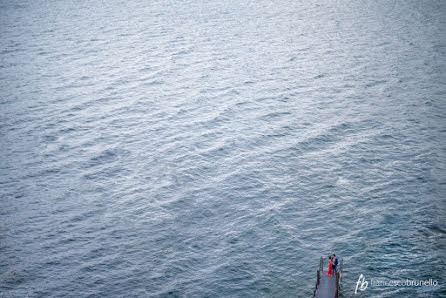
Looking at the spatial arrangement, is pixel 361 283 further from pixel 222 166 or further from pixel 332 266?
pixel 222 166

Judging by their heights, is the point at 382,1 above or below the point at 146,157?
above

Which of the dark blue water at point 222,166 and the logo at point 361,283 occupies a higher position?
the dark blue water at point 222,166

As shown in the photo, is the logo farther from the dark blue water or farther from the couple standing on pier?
the couple standing on pier

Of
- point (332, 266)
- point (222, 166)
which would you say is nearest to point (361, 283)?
point (332, 266)

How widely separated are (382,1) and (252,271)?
145564 millimetres

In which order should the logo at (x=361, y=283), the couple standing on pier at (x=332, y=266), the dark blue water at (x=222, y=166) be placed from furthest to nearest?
1. the dark blue water at (x=222, y=166)
2. the logo at (x=361, y=283)
3. the couple standing on pier at (x=332, y=266)

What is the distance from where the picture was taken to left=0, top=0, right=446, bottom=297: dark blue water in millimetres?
42312

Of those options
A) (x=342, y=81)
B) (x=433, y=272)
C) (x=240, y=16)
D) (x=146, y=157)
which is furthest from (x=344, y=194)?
(x=240, y=16)

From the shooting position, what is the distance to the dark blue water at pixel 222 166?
42312mm

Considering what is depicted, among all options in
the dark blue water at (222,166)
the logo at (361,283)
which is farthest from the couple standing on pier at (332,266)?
Result: the logo at (361,283)

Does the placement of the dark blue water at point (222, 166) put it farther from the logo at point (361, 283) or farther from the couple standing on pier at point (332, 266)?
the couple standing on pier at point (332, 266)

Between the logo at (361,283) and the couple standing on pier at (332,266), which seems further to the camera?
the logo at (361,283)

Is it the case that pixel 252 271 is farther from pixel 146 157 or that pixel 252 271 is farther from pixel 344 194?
pixel 146 157

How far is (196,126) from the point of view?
7125cm
